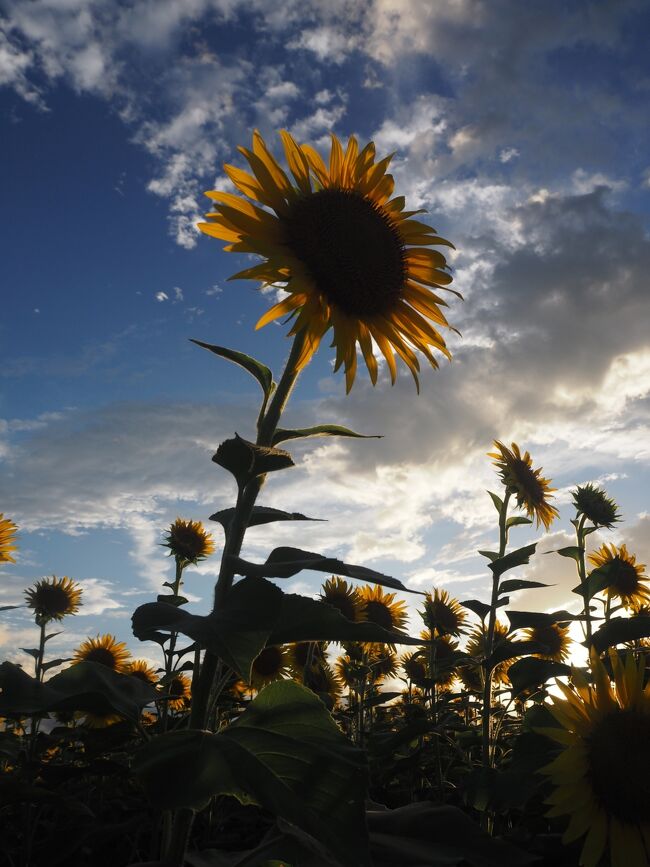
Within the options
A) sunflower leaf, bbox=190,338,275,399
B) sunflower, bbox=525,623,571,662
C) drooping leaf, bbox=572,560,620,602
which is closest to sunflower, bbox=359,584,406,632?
sunflower, bbox=525,623,571,662

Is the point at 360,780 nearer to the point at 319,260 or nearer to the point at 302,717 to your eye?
the point at 302,717

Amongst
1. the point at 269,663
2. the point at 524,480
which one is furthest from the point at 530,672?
the point at 269,663

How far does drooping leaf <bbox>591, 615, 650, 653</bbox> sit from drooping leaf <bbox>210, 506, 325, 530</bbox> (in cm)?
128

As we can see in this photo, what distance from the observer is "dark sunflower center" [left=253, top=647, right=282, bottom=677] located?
5.96m

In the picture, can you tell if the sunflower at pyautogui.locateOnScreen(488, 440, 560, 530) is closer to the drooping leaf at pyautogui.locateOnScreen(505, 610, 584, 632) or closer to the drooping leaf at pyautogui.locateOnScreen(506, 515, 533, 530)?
the drooping leaf at pyautogui.locateOnScreen(506, 515, 533, 530)

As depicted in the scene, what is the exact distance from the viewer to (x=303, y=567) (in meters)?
1.55

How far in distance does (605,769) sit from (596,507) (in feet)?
12.4

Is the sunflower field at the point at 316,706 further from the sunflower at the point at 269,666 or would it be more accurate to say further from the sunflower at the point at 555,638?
the sunflower at the point at 555,638

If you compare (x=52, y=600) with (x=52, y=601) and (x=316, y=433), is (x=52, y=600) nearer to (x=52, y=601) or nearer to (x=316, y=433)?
(x=52, y=601)

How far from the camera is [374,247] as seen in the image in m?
2.77

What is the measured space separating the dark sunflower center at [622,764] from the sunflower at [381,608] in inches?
179

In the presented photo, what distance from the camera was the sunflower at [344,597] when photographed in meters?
6.23

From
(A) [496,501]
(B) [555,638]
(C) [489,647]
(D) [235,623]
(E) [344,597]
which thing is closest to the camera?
(D) [235,623]

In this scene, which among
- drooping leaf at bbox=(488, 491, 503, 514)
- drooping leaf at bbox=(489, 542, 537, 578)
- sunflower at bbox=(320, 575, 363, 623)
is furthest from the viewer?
sunflower at bbox=(320, 575, 363, 623)
